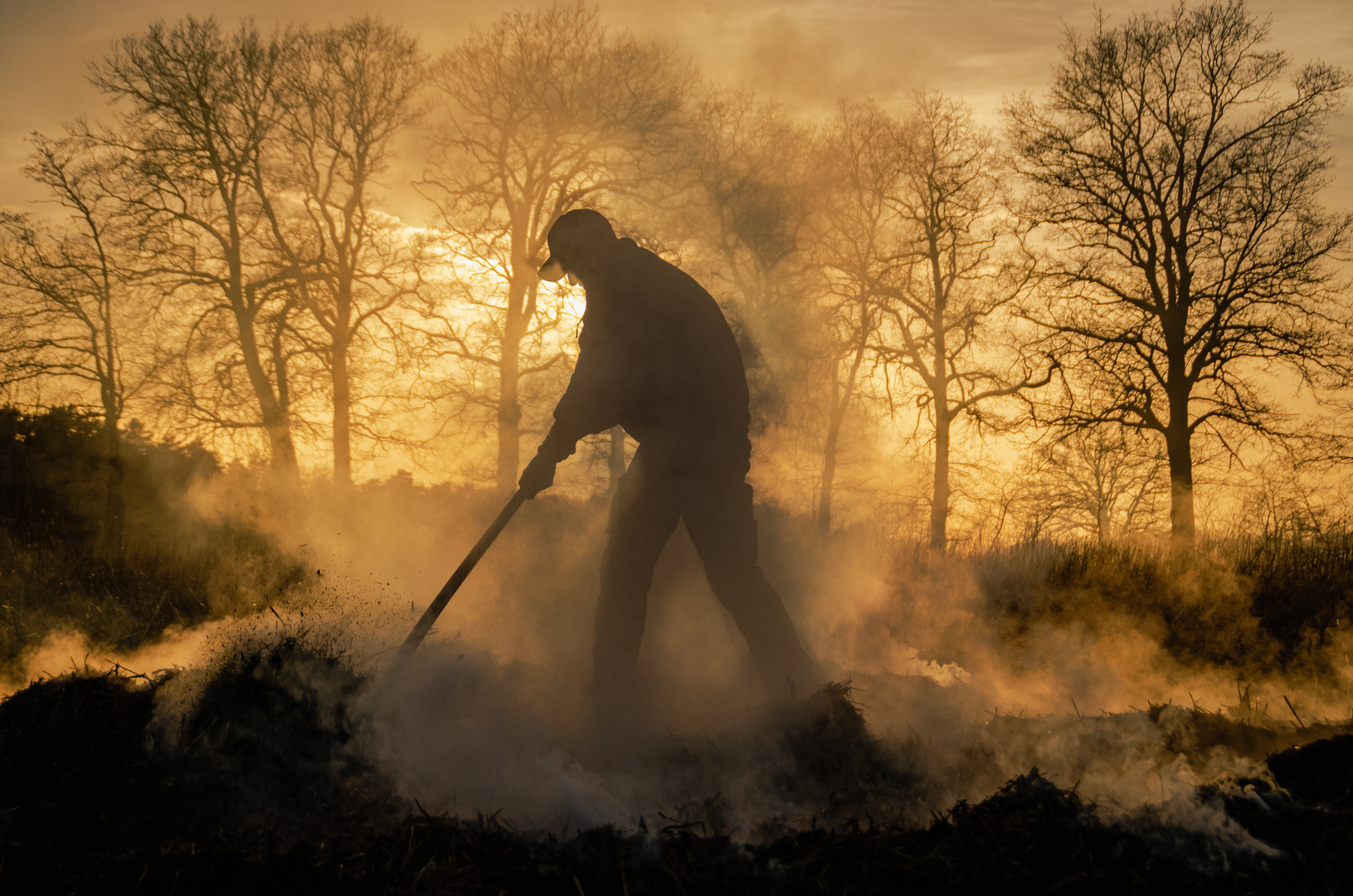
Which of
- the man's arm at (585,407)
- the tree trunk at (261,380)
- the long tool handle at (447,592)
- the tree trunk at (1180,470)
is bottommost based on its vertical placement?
the long tool handle at (447,592)

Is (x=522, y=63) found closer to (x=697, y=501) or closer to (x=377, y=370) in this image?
(x=377, y=370)

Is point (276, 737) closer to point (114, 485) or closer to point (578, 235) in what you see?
point (578, 235)

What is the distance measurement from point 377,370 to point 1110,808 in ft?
51.2

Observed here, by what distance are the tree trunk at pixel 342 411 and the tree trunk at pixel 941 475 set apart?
11215 mm

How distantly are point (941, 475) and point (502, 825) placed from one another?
15125 millimetres

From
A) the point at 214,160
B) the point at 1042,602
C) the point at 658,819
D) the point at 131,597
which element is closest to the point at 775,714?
the point at 658,819

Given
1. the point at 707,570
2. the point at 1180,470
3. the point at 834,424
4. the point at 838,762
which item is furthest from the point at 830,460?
the point at 838,762

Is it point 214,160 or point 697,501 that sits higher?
point 214,160

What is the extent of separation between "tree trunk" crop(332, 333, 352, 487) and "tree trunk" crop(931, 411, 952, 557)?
11.2 m

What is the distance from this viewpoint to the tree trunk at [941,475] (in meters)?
16.5

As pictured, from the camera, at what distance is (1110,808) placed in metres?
2.71

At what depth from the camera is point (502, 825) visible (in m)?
3.02

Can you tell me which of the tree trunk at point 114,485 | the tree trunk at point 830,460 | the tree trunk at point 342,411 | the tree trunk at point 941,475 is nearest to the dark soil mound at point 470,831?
the tree trunk at point 114,485

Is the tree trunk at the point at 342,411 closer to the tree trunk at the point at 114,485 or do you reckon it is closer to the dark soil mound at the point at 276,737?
the tree trunk at the point at 114,485
